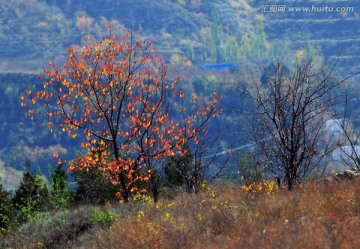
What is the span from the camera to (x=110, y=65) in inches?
976

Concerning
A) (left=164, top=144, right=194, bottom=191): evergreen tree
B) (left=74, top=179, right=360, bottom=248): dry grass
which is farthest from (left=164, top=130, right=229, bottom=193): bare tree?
(left=74, top=179, right=360, bottom=248): dry grass

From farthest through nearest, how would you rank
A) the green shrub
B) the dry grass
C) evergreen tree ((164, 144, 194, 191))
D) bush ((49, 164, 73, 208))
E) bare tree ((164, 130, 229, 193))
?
evergreen tree ((164, 144, 194, 191))
bush ((49, 164, 73, 208))
bare tree ((164, 130, 229, 193))
the green shrub
the dry grass

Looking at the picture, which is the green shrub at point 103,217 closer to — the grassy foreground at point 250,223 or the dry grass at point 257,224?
the grassy foreground at point 250,223

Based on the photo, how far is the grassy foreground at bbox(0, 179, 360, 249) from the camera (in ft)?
29.2

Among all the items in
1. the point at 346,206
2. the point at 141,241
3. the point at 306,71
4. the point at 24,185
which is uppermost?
the point at 306,71

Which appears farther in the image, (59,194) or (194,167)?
(59,194)

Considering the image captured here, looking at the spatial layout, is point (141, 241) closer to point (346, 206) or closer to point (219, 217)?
point (219, 217)

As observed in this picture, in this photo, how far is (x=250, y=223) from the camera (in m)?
10.8

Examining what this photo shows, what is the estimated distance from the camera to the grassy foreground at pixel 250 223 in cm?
891

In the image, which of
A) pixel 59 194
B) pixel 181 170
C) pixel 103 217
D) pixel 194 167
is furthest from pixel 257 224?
pixel 181 170

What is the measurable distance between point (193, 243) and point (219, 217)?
1687 mm

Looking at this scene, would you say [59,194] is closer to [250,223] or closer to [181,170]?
[181,170]

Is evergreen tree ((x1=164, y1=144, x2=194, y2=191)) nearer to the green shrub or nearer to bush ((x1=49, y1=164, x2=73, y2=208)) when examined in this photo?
bush ((x1=49, y1=164, x2=73, y2=208))

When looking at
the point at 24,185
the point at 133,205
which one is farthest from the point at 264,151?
the point at 24,185
